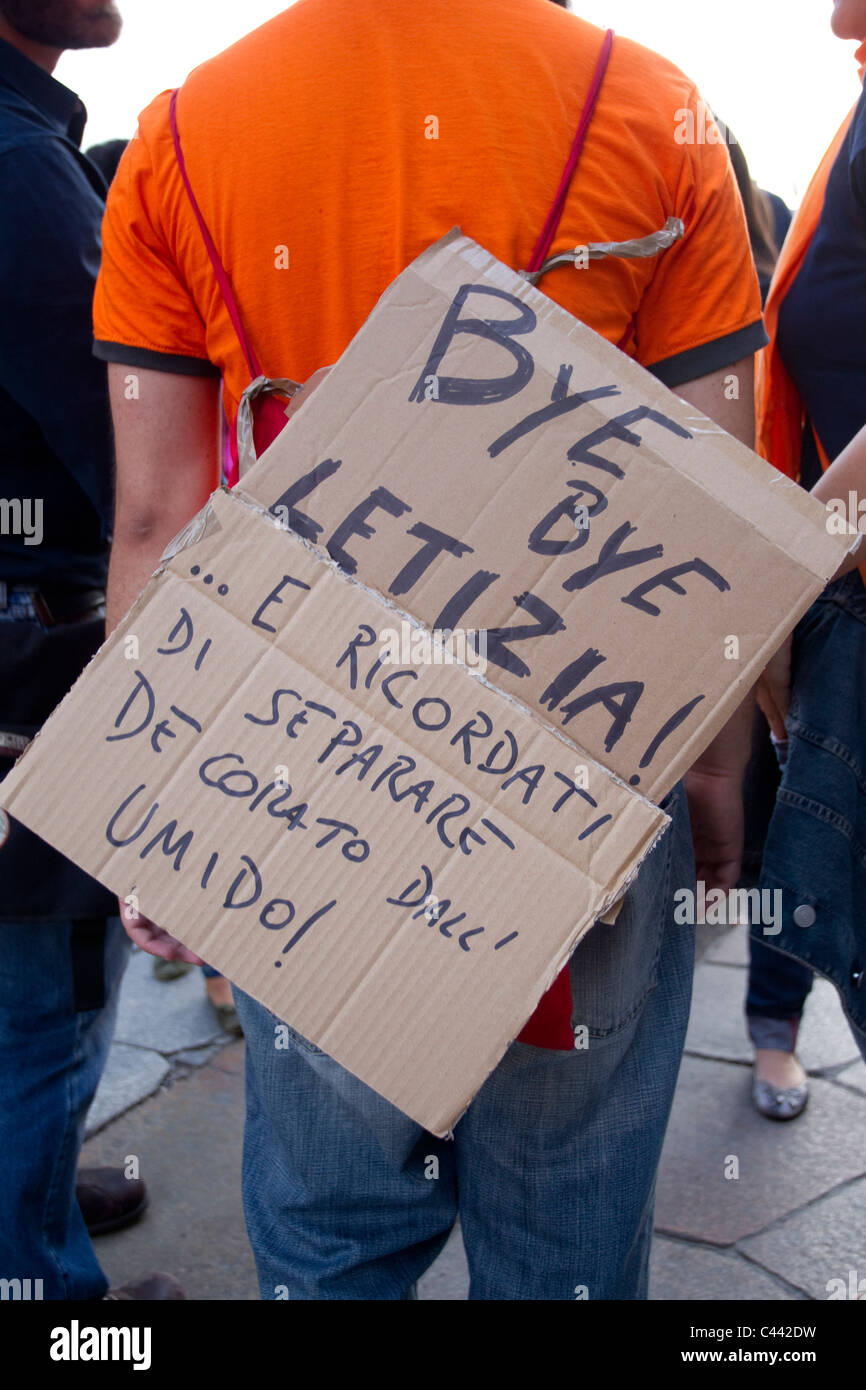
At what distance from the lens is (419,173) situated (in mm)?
1031

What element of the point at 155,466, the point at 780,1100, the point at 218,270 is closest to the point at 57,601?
the point at 155,466

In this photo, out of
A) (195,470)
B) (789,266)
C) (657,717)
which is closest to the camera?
(657,717)

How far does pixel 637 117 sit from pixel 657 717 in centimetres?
56

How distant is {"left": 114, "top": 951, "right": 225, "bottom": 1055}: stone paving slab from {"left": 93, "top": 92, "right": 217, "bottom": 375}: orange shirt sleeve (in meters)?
2.00

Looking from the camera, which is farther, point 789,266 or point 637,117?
point 789,266

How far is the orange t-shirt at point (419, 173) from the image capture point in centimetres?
103

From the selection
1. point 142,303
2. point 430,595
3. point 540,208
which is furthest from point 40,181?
point 430,595

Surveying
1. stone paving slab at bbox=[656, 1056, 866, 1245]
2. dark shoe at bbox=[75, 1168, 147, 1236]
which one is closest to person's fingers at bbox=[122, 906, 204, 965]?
dark shoe at bbox=[75, 1168, 147, 1236]

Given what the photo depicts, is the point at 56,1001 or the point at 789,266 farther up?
the point at 789,266

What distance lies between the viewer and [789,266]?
142 cm

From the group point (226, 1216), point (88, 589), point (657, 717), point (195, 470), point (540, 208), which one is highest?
point (540, 208)

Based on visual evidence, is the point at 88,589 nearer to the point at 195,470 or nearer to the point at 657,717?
the point at 195,470

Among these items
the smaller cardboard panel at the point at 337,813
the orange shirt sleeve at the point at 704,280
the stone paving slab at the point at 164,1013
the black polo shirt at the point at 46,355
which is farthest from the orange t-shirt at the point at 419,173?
the stone paving slab at the point at 164,1013
